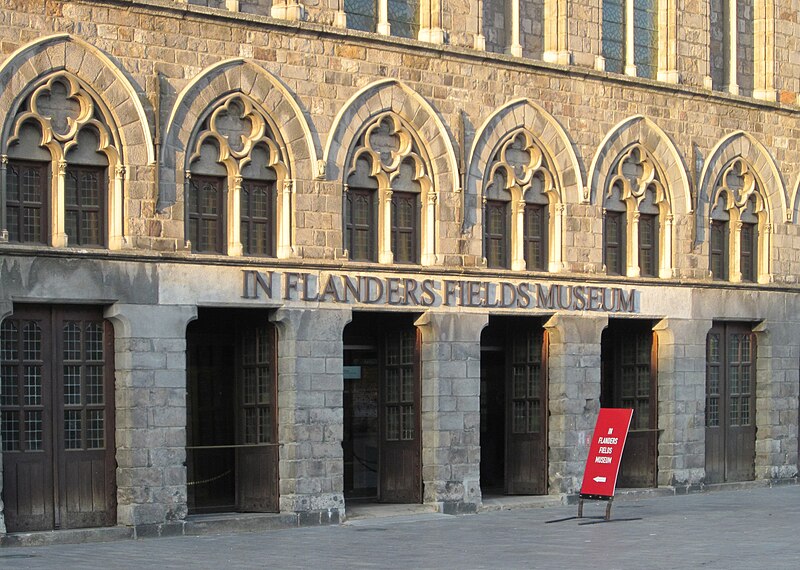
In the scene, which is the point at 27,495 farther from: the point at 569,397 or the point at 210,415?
the point at 569,397

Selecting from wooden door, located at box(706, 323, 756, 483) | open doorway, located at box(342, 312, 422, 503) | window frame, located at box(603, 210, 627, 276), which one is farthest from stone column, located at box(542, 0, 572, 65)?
wooden door, located at box(706, 323, 756, 483)

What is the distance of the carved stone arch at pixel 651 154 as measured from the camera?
3033 cm

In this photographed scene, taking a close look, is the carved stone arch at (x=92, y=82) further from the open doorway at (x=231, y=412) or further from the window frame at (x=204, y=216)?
the open doorway at (x=231, y=412)

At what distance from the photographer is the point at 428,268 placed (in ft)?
90.4

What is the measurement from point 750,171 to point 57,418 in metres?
16.0

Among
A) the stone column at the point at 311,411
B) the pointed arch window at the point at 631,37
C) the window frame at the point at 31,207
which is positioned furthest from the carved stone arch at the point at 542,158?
the window frame at the point at 31,207

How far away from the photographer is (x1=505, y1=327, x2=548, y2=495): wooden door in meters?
29.9

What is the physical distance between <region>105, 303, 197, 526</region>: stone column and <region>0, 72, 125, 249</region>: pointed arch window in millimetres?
1256

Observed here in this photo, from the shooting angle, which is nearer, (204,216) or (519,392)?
(204,216)

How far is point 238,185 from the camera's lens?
25.5 metres

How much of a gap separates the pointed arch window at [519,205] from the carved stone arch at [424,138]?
102 centimetres

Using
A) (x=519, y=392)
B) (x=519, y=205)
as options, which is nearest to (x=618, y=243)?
(x=519, y=205)

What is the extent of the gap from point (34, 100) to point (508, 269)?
9.29 m

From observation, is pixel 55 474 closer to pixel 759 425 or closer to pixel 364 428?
pixel 364 428
